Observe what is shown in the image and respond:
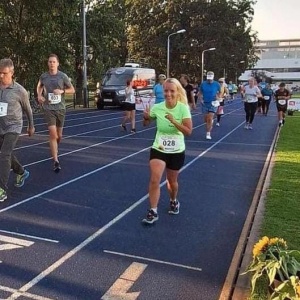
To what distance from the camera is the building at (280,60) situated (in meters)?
137

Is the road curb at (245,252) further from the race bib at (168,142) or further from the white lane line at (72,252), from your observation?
the white lane line at (72,252)

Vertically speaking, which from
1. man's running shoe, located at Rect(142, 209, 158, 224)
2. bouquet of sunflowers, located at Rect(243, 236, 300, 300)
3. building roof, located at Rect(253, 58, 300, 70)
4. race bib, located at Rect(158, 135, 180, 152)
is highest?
building roof, located at Rect(253, 58, 300, 70)

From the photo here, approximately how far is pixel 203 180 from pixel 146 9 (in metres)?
58.6

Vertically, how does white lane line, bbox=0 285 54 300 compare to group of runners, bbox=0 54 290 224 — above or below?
below

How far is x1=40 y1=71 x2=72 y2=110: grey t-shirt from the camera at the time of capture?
27.0ft

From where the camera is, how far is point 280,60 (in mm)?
145125

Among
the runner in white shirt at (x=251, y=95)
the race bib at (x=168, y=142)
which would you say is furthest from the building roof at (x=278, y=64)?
the race bib at (x=168, y=142)

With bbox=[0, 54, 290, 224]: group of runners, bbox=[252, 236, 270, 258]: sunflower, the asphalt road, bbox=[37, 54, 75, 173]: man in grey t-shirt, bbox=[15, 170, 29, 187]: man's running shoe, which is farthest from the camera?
bbox=[37, 54, 75, 173]: man in grey t-shirt

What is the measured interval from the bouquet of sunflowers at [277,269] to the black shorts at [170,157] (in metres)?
2.12

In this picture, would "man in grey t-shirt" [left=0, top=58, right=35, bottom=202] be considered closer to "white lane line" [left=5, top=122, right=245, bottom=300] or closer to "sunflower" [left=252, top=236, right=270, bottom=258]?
"white lane line" [left=5, top=122, right=245, bottom=300]

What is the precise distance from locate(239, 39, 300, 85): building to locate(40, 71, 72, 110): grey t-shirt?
405 ft

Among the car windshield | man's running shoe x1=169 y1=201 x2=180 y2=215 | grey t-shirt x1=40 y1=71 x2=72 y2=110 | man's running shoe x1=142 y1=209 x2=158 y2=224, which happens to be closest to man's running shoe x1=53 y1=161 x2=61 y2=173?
grey t-shirt x1=40 y1=71 x2=72 y2=110

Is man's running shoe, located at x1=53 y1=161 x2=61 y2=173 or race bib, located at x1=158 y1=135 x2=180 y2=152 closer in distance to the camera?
race bib, located at x1=158 y1=135 x2=180 y2=152

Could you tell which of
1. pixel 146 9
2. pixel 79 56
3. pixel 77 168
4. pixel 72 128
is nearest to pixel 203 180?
pixel 77 168
